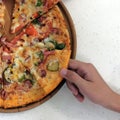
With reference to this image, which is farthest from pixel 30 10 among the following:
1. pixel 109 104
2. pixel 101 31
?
pixel 109 104

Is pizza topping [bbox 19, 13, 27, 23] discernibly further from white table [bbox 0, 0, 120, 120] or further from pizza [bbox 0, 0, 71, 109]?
white table [bbox 0, 0, 120, 120]

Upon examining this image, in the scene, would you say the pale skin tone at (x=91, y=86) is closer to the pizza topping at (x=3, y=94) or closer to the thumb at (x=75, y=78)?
the thumb at (x=75, y=78)

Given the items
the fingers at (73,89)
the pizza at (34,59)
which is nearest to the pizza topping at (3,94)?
the pizza at (34,59)

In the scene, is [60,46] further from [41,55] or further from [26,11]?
[26,11]

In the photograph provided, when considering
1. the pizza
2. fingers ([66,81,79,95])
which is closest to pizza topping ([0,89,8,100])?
the pizza

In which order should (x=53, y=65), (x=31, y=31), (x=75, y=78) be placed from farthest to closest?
(x=31, y=31), (x=53, y=65), (x=75, y=78)

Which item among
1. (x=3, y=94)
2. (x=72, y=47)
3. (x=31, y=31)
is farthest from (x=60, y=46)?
(x=3, y=94)
